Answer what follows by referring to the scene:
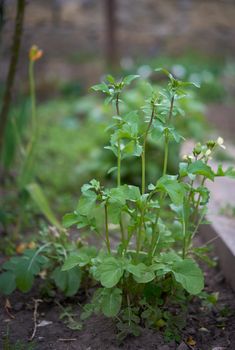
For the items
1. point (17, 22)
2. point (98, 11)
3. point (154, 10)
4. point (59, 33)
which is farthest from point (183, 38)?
point (17, 22)

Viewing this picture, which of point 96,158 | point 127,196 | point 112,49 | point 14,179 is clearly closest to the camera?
point 127,196

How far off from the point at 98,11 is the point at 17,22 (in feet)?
21.0

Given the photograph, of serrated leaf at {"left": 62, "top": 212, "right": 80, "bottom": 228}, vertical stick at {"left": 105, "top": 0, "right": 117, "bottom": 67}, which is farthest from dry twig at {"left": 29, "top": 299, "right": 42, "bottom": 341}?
vertical stick at {"left": 105, "top": 0, "right": 117, "bottom": 67}

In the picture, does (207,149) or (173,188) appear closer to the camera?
(173,188)

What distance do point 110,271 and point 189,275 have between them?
270mm

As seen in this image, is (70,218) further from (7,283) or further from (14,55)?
(14,55)

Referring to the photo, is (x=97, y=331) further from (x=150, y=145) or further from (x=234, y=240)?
(x=150, y=145)

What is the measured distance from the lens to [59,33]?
8305 mm

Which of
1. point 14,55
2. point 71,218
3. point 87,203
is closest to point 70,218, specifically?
point 71,218

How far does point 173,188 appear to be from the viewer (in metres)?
1.65

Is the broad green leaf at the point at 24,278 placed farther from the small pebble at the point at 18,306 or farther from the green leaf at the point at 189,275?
the green leaf at the point at 189,275

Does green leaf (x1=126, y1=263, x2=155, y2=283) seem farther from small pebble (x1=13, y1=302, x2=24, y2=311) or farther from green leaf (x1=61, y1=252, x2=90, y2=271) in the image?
small pebble (x1=13, y1=302, x2=24, y2=311)

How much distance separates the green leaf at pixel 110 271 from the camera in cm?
162

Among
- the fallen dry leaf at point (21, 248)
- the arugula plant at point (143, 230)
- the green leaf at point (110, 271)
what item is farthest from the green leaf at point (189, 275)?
the fallen dry leaf at point (21, 248)
